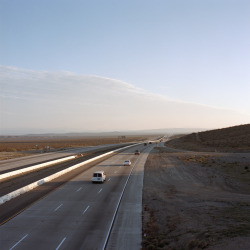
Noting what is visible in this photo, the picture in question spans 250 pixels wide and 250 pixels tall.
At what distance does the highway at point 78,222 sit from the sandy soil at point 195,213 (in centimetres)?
127

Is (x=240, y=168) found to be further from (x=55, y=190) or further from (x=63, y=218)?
(x=63, y=218)

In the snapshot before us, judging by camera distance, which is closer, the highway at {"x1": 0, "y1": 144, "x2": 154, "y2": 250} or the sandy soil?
the sandy soil

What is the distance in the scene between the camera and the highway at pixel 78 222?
1326 centimetres

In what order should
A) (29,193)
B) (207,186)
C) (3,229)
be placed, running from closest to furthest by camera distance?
(3,229), (29,193), (207,186)

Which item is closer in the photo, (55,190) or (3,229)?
→ (3,229)

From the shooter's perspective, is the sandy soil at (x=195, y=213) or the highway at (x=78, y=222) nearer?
the sandy soil at (x=195, y=213)

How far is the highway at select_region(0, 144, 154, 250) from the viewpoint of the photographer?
1326 centimetres

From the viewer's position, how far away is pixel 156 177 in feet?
112

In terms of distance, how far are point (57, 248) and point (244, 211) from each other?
43.8 ft

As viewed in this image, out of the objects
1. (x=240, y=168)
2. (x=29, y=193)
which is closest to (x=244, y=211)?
(x=29, y=193)

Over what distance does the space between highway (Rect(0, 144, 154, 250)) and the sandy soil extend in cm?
127

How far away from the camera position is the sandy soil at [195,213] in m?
12.8

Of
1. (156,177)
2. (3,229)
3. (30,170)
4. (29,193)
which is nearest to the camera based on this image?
(3,229)

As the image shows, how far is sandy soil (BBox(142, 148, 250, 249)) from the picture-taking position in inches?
503
